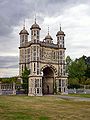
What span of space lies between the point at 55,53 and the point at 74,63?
2313 centimetres

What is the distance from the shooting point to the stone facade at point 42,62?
48.4 m

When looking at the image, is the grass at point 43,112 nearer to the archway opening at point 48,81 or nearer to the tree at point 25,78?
the tree at point 25,78

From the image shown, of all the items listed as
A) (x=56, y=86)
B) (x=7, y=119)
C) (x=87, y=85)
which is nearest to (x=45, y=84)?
(x=56, y=86)

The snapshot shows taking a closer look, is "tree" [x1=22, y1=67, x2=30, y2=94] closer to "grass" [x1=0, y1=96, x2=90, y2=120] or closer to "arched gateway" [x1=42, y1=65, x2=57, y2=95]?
"arched gateway" [x1=42, y1=65, x2=57, y2=95]

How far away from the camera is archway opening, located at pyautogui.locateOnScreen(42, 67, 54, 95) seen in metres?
54.5

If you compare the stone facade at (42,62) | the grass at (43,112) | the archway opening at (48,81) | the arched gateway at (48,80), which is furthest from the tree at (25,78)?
the grass at (43,112)

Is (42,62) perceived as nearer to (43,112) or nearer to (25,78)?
(25,78)

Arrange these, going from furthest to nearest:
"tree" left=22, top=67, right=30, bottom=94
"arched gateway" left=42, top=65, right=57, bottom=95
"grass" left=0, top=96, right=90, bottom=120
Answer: "arched gateway" left=42, top=65, right=57, bottom=95 → "tree" left=22, top=67, right=30, bottom=94 → "grass" left=0, top=96, right=90, bottom=120

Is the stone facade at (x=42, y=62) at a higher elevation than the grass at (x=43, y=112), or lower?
higher

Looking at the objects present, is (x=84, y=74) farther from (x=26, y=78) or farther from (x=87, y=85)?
(x=26, y=78)

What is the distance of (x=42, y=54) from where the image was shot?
167 ft

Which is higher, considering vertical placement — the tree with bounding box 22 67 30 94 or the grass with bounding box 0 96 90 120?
the tree with bounding box 22 67 30 94

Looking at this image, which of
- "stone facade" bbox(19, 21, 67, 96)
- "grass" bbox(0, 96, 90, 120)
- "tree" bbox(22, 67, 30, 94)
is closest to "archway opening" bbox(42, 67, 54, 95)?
"stone facade" bbox(19, 21, 67, 96)

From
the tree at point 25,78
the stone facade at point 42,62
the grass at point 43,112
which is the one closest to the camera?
the grass at point 43,112
